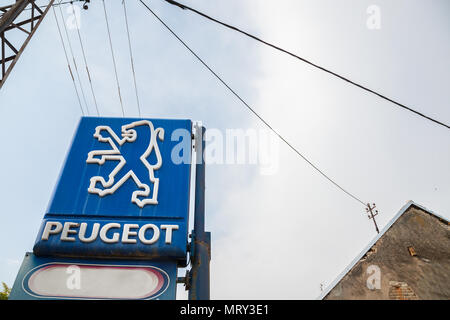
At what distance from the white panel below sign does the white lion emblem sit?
41.0 inches

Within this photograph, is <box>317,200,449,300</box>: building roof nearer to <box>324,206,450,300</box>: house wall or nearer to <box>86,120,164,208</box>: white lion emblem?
<box>324,206,450,300</box>: house wall

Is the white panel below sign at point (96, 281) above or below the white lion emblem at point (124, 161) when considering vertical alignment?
below

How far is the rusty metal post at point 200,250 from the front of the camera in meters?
3.32

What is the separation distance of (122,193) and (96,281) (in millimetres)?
1367

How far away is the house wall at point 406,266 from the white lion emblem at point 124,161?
455 cm

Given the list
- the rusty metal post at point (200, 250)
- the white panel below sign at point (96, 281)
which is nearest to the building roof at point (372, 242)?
the rusty metal post at point (200, 250)

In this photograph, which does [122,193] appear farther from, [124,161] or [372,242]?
[372,242]

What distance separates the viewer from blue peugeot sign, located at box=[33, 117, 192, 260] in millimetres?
3863

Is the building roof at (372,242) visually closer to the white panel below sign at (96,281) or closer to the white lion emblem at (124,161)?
the white panel below sign at (96,281)

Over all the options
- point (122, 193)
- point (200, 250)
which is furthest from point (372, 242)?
point (122, 193)

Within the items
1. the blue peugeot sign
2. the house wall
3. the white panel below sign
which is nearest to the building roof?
the house wall

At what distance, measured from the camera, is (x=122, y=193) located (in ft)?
14.6
